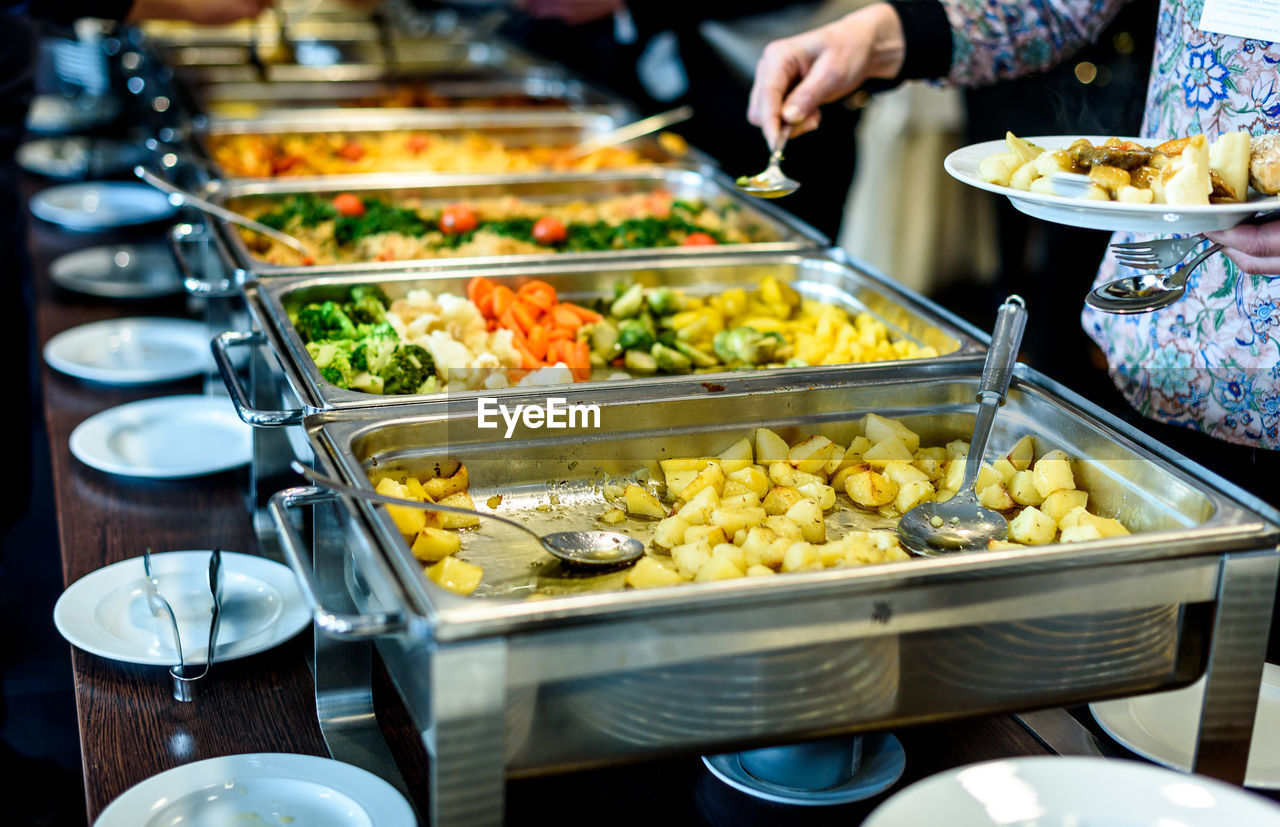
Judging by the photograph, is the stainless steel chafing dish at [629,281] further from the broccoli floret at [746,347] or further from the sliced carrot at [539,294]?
the broccoli floret at [746,347]

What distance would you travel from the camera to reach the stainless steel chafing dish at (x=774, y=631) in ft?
3.31

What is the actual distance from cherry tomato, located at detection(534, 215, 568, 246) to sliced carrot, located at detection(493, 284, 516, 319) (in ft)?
1.50

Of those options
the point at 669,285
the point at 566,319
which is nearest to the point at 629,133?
the point at 669,285

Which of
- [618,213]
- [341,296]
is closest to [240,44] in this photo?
[618,213]

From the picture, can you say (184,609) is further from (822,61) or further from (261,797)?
(822,61)

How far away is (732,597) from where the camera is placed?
3.42 feet

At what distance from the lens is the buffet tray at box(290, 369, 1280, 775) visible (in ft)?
3.35

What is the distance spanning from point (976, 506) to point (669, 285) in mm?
934

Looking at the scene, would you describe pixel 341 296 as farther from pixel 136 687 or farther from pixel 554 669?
pixel 554 669

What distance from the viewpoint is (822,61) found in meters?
2.00

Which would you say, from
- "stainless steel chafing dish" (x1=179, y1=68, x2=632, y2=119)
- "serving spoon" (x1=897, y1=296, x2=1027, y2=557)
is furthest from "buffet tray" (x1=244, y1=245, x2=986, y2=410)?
"stainless steel chafing dish" (x1=179, y1=68, x2=632, y2=119)

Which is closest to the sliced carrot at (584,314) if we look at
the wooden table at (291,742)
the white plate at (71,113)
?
the wooden table at (291,742)

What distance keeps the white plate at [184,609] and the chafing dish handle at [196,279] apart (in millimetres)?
502

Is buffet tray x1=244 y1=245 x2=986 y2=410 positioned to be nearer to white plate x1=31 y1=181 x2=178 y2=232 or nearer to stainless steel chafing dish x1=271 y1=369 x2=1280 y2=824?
stainless steel chafing dish x1=271 y1=369 x2=1280 y2=824
